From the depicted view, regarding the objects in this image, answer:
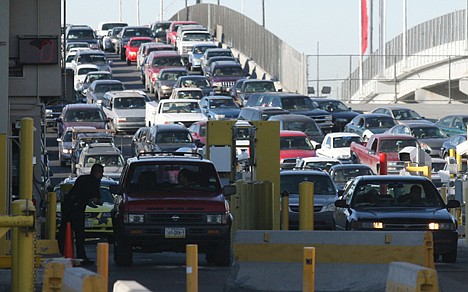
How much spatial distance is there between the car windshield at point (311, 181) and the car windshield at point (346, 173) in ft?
24.8

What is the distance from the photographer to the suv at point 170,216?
68.9 ft

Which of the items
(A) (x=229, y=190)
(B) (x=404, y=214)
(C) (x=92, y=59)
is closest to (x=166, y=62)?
(C) (x=92, y=59)

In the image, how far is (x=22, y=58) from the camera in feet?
80.9

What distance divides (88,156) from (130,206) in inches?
868

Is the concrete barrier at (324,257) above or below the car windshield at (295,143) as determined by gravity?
below

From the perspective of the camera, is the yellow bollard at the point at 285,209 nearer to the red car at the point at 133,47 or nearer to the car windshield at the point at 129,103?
the car windshield at the point at 129,103

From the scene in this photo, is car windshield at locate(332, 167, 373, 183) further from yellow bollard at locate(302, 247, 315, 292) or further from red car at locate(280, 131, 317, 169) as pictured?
yellow bollard at locate(302, 247, 315, 292)

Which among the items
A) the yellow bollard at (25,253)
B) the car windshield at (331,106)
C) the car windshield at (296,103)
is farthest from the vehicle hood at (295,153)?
the yellow bollard at (25,253)

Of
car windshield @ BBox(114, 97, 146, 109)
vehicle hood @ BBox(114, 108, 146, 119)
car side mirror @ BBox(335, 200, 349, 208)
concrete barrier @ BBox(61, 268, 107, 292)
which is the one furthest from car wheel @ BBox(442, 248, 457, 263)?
car windshield @ BBox(114, 97, 146, 109)

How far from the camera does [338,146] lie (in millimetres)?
48031

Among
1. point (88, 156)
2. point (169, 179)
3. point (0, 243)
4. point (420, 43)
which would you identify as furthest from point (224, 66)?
point (0, 243)

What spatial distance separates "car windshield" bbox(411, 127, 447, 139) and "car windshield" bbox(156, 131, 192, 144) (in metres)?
8.04

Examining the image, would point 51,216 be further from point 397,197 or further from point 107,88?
point 107,88

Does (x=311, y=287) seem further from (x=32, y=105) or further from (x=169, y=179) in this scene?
(x=32, y=105)
